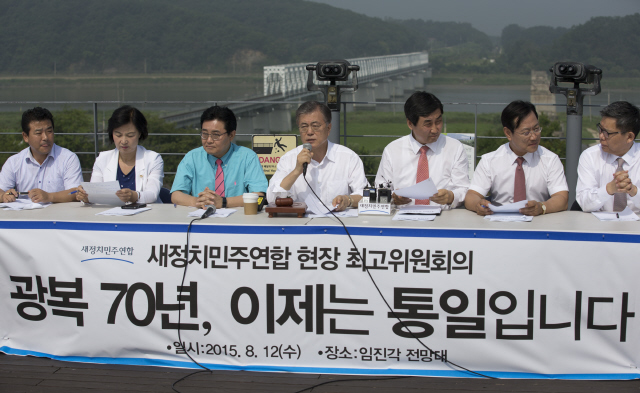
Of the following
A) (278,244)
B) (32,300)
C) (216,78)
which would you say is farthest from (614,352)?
(216,78)

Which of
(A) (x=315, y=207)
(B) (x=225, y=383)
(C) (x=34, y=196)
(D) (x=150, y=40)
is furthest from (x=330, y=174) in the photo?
(D) (x=150, y=40)

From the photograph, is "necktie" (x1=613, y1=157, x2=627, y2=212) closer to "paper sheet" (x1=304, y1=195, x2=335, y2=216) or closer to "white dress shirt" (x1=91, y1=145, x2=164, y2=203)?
"paper sheet" (x1=304, y1=195, x2=335, y2=216)

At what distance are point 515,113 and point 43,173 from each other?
2728 millimetres

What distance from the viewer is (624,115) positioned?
2.69 metres

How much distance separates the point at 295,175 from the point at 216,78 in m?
90.9

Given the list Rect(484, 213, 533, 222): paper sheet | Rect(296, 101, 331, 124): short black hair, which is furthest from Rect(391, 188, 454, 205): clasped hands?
Rect(296, 101, 331, 124): short black hair

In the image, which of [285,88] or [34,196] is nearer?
[34,196]

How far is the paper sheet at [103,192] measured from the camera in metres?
2.79

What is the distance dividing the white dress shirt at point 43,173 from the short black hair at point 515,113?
2.50m

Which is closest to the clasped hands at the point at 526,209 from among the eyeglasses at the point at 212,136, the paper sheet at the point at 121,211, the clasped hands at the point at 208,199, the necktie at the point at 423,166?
the necktie at the point at 423,166

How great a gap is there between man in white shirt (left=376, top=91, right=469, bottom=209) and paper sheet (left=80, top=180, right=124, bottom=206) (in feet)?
4.51

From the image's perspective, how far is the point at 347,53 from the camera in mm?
111188

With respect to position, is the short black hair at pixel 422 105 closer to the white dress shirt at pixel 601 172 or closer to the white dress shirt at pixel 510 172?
the white dress shirt at pixel 510 172

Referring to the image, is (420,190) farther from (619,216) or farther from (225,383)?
(225,383)
